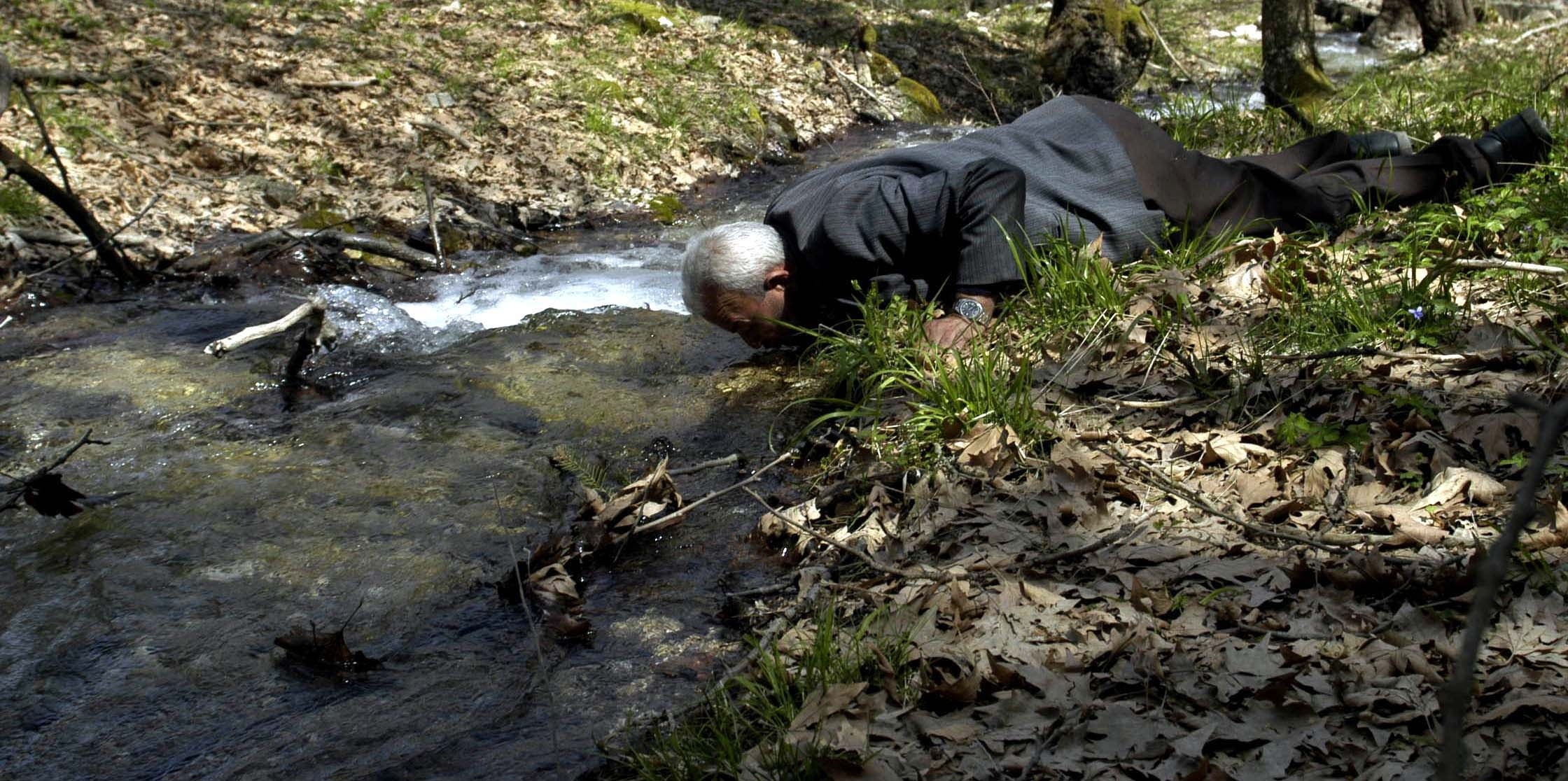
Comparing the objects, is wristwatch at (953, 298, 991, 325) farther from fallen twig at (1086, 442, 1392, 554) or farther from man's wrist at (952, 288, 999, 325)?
fallen twig at (1086, 442, 1392, 554)

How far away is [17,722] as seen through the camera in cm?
273

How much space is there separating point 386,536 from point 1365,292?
11.0 feet

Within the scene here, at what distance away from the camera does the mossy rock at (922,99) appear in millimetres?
11922

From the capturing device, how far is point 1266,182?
183 inches

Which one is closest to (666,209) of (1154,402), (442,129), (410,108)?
(442,129)

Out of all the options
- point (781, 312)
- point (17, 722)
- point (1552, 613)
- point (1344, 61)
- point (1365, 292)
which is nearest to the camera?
point (1552, 613)

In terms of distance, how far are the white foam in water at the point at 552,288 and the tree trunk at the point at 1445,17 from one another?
1006cm

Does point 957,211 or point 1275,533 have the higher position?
point 957,211

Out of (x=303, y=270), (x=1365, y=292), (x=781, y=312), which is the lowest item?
(x=303, y=270)

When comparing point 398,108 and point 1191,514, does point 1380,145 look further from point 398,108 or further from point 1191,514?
point 398,108

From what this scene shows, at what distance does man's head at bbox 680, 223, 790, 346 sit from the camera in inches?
167

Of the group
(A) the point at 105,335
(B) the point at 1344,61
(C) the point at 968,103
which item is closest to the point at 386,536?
(A) the point at 105,335

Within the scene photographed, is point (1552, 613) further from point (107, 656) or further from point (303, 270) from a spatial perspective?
point (303, 270)

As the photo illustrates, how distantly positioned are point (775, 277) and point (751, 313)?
0.56ft
